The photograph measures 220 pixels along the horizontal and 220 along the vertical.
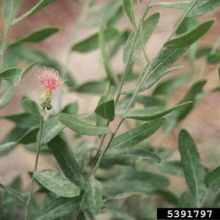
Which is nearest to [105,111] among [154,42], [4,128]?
[4,128]

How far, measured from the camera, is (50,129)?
82cm

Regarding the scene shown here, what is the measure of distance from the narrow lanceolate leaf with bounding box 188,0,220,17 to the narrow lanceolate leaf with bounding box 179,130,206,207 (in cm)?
25

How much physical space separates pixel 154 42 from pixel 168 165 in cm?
132

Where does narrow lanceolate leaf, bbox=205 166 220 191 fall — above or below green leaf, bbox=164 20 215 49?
below

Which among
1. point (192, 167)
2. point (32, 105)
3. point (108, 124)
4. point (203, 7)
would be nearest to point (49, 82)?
point (32, 105)

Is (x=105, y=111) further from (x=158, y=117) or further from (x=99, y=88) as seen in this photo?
(x=99, y=88)

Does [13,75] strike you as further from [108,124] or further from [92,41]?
[92,41]

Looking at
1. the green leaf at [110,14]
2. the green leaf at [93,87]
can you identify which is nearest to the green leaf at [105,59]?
the green leaf at [93,87]

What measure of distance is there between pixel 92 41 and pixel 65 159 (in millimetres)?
356

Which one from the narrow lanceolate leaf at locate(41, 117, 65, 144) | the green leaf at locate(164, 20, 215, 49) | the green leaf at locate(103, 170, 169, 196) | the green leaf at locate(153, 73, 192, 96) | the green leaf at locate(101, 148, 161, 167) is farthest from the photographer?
the green leaf at locate(153, 73, 192, 96)

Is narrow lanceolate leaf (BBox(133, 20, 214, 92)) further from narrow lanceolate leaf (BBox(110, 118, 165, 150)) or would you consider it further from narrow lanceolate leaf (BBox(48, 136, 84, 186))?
narrow lanceolate leaf (BBox(48, 136, 84, 186))

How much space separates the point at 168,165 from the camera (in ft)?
3.68

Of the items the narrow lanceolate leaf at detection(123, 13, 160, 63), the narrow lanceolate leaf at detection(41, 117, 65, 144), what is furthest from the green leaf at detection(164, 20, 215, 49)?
the narrow lanceolate leaf at detection(41, 117, 65, 144)

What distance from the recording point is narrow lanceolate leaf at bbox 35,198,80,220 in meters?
0.85
